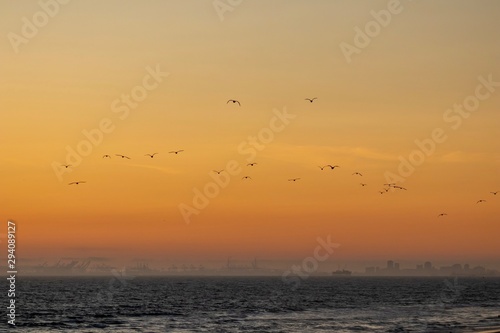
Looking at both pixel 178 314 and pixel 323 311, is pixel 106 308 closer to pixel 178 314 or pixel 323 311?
pixel 178 314

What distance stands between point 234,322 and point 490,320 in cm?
3895

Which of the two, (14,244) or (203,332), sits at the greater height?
(14,244)

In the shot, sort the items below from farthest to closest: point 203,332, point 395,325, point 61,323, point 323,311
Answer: point 323,311 → point 61,323 → point 395,325 → point 203,332

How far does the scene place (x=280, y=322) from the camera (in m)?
111

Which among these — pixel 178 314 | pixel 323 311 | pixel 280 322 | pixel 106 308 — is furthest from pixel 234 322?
pixel 106 308

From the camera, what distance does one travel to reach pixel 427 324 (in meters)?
102

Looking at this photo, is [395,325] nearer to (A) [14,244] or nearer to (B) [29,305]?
(A) [14,244]

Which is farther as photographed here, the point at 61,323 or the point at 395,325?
the point at 61,323

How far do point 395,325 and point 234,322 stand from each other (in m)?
24.9

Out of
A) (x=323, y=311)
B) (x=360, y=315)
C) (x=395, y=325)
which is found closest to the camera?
(x=395, y=325)

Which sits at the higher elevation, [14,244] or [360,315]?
[14,244]

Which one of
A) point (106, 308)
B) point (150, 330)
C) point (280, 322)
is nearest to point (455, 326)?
point (280, 322)

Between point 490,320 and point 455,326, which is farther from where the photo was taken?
point 490,320

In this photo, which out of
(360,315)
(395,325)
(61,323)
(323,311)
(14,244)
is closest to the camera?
(14,244)
